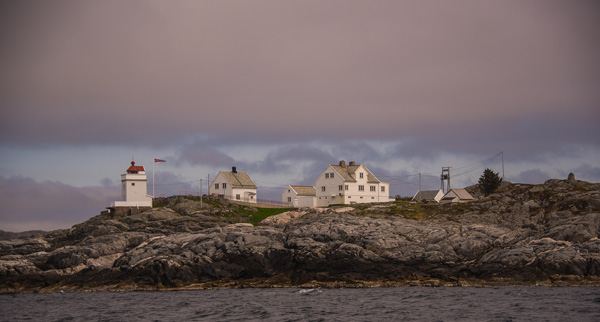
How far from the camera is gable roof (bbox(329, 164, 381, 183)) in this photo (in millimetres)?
105688

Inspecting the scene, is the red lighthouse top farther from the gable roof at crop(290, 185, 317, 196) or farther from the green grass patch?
the gable roof at crop(290, 185, 317, 196)

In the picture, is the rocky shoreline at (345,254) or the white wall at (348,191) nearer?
the rocky shoreline at (345,254)

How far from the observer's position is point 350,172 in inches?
4232

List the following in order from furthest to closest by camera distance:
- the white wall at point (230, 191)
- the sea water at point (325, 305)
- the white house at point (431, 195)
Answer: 1. the white house at point (431, 195)
2. the white wall at point (230, 191)
3. the sea water at point (325, 305)

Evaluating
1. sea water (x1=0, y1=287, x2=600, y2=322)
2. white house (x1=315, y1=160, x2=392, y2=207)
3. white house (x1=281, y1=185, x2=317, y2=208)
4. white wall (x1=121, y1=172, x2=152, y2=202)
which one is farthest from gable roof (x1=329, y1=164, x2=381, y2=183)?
sea water (x1=0, y1=287, x2=600, y2=322)

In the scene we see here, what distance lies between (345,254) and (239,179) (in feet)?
200

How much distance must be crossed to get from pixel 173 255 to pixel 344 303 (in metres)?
22.2

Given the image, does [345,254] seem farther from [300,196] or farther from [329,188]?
[300,196]

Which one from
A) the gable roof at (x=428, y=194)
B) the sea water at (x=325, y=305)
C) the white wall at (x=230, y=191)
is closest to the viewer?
the sea water at (x=325, y=305)

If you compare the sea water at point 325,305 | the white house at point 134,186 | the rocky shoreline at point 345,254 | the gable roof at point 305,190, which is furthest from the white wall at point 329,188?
the sea water at point 325,305

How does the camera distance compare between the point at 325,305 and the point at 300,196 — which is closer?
the point at 325,305

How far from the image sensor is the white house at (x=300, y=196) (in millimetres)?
110900

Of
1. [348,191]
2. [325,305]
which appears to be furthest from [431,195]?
[325,305]

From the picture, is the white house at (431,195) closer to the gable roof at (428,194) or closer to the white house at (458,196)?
the gable roof at (428,194)
